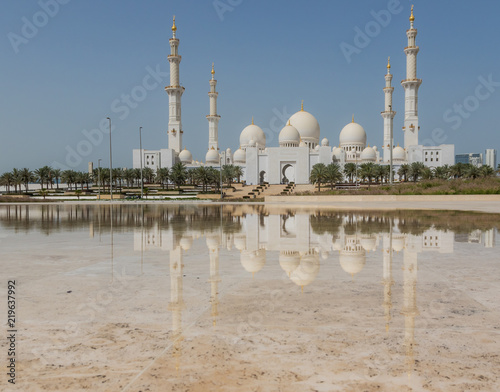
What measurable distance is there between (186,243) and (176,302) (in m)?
4.78

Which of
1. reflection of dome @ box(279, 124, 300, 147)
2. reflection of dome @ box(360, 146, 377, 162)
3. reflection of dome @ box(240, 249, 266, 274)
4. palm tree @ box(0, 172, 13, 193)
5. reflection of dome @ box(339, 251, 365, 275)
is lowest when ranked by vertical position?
reflection of dome @ box(240, 249, 266, 274)

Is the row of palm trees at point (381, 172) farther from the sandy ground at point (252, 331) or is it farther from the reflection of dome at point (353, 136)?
the sandy ground at point (252, 331)

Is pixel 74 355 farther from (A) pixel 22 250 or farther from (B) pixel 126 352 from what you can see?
(A) pixel 22 250

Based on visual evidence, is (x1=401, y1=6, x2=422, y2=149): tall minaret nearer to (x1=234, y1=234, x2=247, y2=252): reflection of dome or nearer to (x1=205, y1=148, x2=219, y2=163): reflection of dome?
(x1=205, y1=148, x2=219, y2=163): reflection of dome

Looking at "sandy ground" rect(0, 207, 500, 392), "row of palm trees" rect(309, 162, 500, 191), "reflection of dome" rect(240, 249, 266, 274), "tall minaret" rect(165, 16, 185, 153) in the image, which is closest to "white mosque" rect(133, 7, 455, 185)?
"tall minaret" rect(165, 16, 185, 153)

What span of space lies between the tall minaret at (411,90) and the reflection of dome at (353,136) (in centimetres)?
962

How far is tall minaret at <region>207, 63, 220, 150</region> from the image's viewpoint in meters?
81.3

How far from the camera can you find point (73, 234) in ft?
38.1

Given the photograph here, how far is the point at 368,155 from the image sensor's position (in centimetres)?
8288

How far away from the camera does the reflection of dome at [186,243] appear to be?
343 inches

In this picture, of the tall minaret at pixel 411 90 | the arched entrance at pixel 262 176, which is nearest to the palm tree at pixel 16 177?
the arched entrance at pixel 262 176

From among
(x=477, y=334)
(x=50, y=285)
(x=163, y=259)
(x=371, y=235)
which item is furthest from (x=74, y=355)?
Answer: (x=371, y=235)

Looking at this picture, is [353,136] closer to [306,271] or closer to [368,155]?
[368,155]

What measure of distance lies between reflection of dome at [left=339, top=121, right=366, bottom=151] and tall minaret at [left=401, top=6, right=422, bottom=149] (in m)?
9.62
